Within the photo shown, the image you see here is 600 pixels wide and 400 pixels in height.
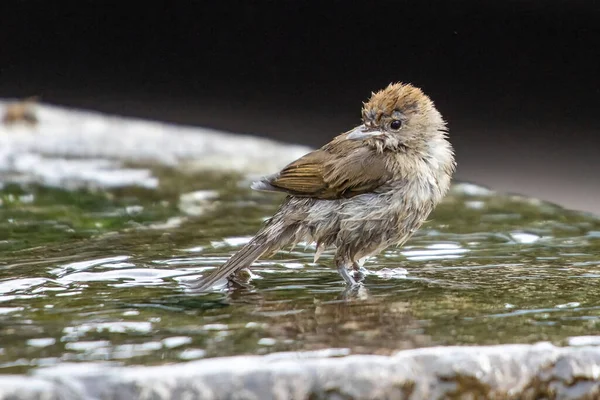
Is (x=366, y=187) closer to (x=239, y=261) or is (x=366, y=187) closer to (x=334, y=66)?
(x=239, y=261)

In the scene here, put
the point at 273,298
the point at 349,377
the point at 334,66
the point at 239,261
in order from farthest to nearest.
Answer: the point at 334,66, the point at 239,261, the point at 273,298, the point at 349,377

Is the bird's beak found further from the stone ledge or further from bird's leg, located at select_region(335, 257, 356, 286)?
the stone ledge

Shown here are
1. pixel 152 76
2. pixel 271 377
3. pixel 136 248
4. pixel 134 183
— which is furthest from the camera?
pixel 152 76

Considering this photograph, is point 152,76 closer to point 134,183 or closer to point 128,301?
point 134,183

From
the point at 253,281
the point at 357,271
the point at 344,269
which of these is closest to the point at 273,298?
the point at 253,281

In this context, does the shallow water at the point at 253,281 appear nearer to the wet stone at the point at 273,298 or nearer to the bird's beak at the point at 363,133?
the wet stone at the point at 273,298

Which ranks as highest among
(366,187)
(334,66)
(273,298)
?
(334,66)

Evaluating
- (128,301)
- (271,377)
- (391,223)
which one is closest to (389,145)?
(391,223)
